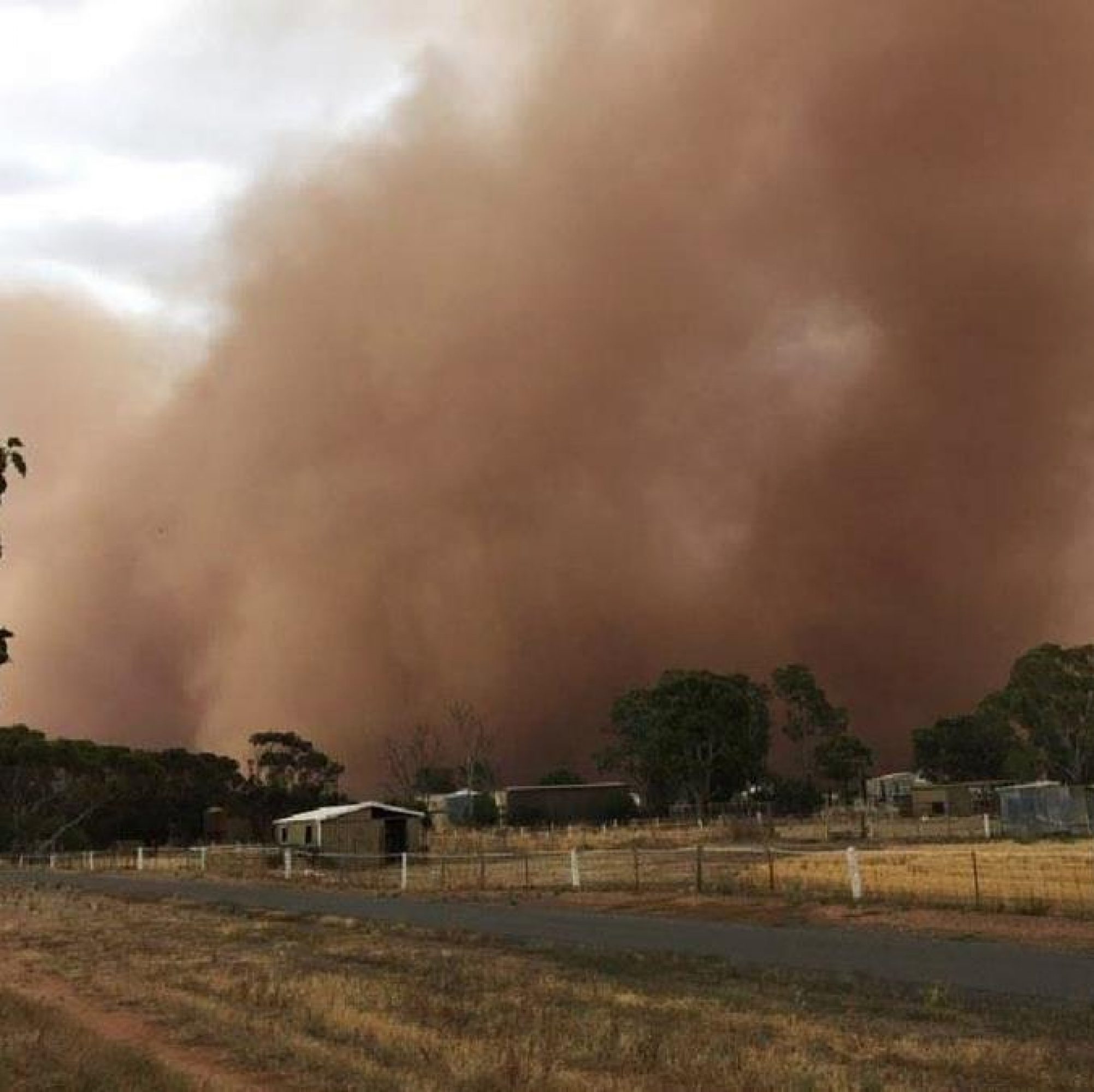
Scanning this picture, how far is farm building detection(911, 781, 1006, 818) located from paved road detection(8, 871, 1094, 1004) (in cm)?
6450

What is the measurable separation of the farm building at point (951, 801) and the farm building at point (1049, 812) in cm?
3050

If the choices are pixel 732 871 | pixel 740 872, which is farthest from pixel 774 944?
pixel 732 871

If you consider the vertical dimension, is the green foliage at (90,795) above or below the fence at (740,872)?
above

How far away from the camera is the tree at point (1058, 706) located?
89688 millimetres

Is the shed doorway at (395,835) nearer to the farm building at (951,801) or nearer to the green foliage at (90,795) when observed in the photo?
the green foliage at (90,795)

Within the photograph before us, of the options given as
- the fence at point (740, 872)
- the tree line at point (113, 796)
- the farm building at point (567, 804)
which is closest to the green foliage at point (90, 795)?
the tree line at point (113, 796)

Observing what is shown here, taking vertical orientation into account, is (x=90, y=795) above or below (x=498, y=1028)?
above

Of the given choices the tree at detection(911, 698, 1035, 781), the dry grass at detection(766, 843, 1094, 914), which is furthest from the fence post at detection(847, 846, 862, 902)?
the tree at detection(911, 698, 1035, 781)

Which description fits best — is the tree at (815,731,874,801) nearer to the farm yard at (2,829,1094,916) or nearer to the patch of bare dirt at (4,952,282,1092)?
the farm yard at (2,829,1094,916)

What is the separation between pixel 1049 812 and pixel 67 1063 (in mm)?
46440

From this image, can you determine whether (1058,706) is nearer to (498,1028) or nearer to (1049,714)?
(1049,714)

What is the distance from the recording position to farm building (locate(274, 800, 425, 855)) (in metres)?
50.2

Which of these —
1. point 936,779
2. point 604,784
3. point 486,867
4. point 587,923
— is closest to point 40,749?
point 604,784

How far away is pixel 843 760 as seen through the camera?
106375mm
